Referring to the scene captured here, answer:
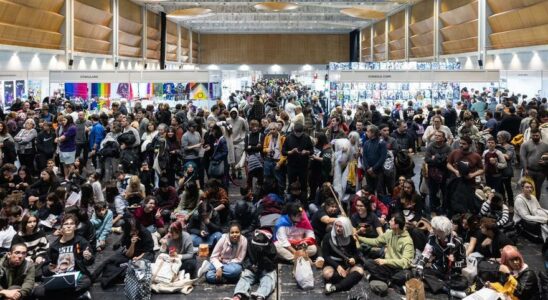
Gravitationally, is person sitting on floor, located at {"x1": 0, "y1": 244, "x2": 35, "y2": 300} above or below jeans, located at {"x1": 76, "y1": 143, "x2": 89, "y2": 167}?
below

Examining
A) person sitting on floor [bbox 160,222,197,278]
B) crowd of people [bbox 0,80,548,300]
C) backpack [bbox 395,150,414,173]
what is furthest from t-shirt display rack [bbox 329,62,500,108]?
person sitting on floor [bbox 160,222,197,278]

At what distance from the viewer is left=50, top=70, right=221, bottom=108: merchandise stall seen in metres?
21.0

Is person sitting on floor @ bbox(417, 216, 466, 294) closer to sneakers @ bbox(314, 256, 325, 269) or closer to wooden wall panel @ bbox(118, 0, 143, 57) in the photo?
sneakers @ bbox(314, 256, 325, 269)

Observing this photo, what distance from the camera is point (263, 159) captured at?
42.7 feet

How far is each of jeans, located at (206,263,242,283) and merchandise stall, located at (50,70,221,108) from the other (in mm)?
12840

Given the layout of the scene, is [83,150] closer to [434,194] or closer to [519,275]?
[434,194]

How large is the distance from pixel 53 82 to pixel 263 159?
39.4ft

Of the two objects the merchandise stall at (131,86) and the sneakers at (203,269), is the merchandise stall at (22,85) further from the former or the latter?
the sneakers at (203,269)

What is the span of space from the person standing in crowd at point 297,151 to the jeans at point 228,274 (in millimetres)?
3543

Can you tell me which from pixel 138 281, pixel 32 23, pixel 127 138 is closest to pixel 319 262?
pixel 138 281

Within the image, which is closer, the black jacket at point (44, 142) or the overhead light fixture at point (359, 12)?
the black jacket at point (44, 142)

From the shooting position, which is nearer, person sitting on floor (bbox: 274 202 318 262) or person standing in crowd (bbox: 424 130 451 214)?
person sitting on floor (bbox: 274 202 318 262)

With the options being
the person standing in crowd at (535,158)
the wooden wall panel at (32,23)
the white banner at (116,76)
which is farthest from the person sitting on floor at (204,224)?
the wooden wall panel at (32,23)

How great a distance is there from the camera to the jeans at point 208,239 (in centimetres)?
998
